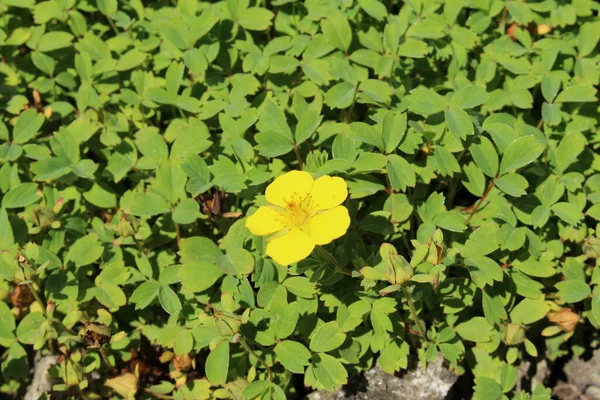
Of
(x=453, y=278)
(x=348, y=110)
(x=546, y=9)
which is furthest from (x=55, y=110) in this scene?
(x=546, y=9)

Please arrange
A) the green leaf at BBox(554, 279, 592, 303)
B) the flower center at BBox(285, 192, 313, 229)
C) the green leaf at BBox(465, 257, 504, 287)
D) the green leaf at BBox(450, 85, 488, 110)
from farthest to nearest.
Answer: the green leaf at BBox(450, 85, 488, 110) → the green leaf at BBox(554, 279, 592, 303) → the green leaf at BBox(465, 257, 504, 287) → the flower center at BBox(285, 192, 313, 229)

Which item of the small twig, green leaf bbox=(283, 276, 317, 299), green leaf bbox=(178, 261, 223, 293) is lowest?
the small twig

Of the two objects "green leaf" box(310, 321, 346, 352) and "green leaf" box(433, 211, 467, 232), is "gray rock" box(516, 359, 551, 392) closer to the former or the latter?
"green leaf" box(433, 211, 467, 232)

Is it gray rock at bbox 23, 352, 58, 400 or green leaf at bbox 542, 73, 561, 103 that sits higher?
green leaf at bbox 542, 73, 561, 103

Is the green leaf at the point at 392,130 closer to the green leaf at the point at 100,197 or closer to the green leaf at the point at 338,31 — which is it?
the green leaf at the point at 338,31

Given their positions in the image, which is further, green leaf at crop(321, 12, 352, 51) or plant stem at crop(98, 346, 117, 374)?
green leaf at crop(321, 12, 352, 51)

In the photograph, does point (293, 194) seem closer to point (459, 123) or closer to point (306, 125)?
point (306, 125)

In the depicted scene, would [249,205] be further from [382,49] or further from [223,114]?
[382,49]

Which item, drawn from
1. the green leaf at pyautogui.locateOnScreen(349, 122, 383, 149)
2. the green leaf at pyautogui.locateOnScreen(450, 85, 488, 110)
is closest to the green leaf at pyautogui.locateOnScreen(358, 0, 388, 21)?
the green leaf at pyautogui.locateOnScreen(450, 85, 488, 110)
